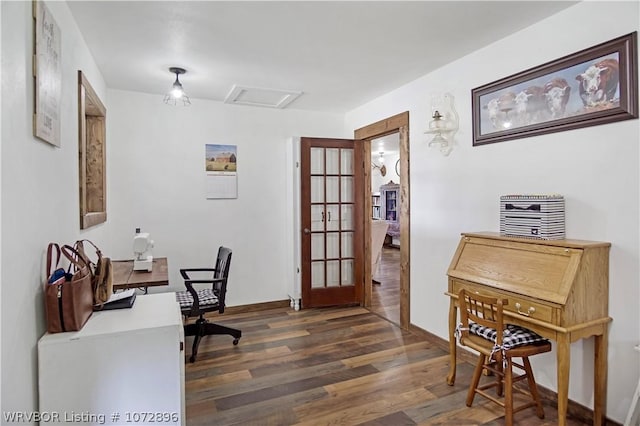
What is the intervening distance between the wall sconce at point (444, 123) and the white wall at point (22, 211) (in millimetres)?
2698

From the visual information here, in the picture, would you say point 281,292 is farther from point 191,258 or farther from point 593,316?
point 593,316

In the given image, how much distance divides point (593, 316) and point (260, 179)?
11.3ft

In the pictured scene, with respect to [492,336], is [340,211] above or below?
above

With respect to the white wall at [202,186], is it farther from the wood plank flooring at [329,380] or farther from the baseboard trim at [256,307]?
the wood plank flooring at [329,380]

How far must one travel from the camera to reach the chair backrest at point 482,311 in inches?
80.4

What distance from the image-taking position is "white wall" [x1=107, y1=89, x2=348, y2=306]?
3812 millimetres

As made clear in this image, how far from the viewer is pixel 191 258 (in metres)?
4.11

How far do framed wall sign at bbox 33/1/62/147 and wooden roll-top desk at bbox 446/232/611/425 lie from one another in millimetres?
2554

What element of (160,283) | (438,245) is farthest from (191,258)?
(438,245)

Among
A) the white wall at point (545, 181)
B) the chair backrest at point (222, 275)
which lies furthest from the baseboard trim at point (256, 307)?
the white wall at point (545, 181)

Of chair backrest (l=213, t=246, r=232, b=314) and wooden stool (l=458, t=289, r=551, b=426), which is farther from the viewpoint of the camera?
chair backrest (l=213, t=246, r=232, b=314)

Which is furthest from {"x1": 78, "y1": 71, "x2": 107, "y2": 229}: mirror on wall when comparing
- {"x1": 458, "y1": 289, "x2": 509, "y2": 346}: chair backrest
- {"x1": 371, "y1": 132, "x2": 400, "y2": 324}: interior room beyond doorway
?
{"x1": 371, "y1": 132, "x2": 400, "y2": 324}: interior room beyond doorway

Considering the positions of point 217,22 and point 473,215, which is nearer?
point 217,22

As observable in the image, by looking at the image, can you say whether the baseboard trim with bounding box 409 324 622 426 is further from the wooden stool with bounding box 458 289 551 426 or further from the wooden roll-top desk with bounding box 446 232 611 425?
the wooden stool with bounding box 458 289 551 426
